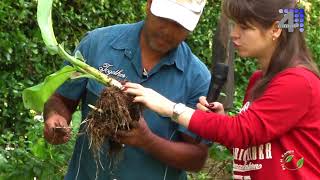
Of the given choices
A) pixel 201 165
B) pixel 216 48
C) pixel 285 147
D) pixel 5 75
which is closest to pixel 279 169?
pixel 285 147

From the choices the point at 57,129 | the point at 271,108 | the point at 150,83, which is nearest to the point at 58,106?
the point at 57,129

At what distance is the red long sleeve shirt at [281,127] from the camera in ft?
8.24

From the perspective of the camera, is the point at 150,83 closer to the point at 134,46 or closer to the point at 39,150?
the point at 134,46

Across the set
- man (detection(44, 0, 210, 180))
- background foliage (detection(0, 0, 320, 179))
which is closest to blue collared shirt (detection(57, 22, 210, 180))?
man (detection(44, 0, 210, 180))

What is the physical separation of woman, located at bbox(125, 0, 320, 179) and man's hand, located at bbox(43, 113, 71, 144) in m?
0.35

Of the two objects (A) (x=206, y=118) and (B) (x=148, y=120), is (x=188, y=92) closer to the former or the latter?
(B) (x=148, y=120)

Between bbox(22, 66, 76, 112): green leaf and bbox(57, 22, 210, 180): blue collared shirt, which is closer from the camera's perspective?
bbox(22, 66, 76, 112): green leaf

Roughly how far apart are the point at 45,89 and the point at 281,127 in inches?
36.8

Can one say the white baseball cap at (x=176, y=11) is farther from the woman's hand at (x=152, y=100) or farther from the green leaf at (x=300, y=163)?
the green leaf at (x=300, y=163)

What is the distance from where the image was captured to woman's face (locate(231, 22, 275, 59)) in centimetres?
259

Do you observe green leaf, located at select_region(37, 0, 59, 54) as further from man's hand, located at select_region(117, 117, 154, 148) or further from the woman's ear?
the woman's ear

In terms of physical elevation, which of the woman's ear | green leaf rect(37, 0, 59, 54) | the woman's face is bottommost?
green leaf rect(37, 0, 59, 54)

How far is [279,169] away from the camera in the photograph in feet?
8.53

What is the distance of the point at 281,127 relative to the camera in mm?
2531
